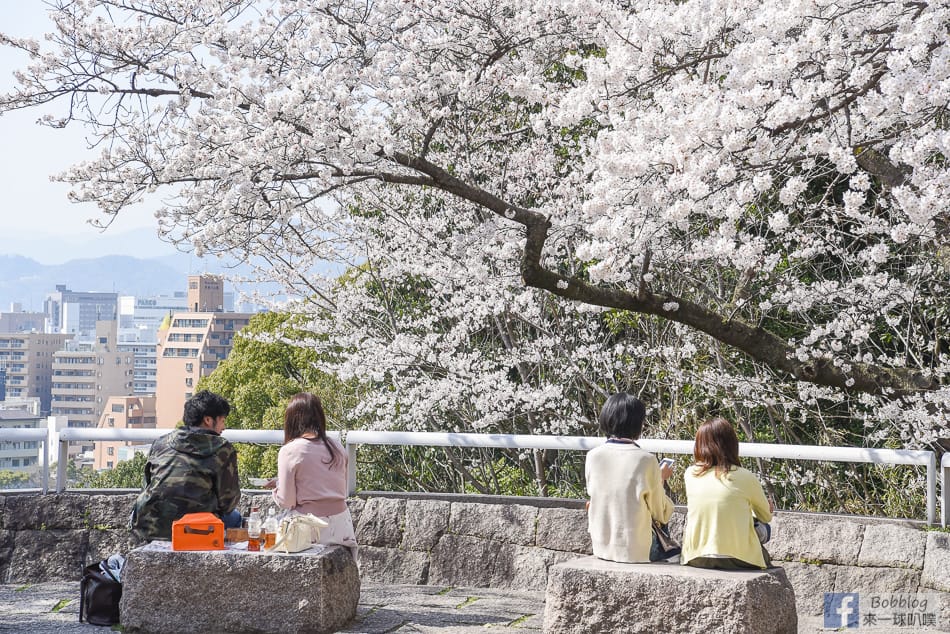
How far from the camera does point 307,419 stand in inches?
205

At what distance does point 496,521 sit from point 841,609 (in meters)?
2.07

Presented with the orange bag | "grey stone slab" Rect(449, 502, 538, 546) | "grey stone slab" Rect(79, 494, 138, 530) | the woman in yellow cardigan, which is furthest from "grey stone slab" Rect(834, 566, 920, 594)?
"grey stone slab" Rect(79, 494, 138, 530)

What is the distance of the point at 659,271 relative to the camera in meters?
8.66

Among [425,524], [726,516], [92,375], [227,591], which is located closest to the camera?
[726,516]

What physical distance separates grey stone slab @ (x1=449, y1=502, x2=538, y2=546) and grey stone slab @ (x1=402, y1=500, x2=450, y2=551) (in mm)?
62

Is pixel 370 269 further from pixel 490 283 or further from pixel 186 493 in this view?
pixel 186 493

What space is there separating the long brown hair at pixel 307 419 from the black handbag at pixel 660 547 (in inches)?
65.7

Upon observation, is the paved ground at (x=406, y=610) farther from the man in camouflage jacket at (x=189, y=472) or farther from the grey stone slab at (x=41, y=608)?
the man in camouflage jacket at (x=189, y=472)

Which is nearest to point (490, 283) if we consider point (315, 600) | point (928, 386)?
point (928, 386)

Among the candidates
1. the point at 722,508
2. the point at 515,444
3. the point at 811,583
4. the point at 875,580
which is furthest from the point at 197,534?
the point at 875,580

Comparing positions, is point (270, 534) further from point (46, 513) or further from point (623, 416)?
point (46, 513)

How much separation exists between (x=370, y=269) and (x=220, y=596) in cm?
652

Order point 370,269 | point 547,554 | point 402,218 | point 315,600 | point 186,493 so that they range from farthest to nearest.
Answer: point 370,269, point 402,218, point 547,554, point 186,493, point 315,600

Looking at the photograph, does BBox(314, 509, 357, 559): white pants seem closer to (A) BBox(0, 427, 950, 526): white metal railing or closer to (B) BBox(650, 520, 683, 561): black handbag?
(A) BBox(0, 427, 950, 526): white metal railing
